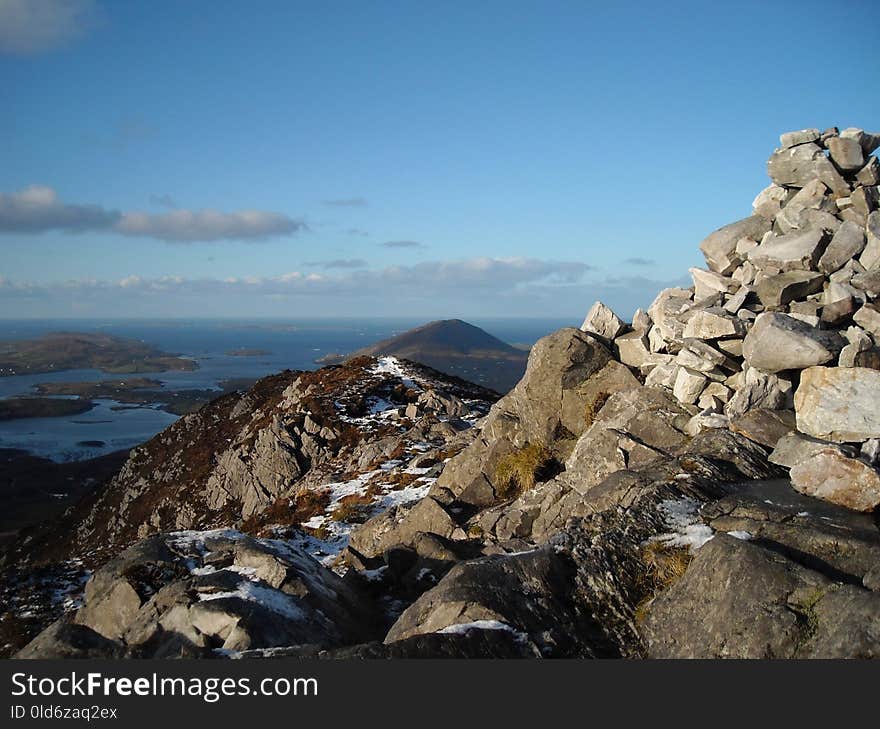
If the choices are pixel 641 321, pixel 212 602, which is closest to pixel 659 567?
pixel 212 602

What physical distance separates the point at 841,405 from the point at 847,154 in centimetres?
1089

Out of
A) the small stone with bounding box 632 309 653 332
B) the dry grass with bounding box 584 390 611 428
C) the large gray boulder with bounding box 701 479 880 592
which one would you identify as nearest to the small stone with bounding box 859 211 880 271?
the small stone with bounding box 632 309 653 332

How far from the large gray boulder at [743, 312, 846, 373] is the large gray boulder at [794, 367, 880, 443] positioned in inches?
19.1

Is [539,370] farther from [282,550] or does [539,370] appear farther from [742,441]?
[282,550]

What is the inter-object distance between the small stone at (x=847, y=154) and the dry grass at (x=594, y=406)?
11.3m

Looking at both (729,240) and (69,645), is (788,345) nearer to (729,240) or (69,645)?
(729,240)

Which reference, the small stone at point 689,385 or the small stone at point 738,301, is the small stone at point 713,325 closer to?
the small stone at point 738,301

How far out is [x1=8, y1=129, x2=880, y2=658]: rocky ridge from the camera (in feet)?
26.8

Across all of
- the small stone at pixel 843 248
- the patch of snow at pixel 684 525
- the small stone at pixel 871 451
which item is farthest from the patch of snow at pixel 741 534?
the small stone at pixel 843 248

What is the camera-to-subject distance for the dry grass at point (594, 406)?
703 inches

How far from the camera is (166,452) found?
5866 centimetres

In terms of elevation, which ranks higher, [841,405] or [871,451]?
[841,405]

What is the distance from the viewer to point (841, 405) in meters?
12.5

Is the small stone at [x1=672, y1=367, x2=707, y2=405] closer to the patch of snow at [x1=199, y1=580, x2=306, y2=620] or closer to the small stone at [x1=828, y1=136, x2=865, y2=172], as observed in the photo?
the small stone at [x1=828, y1=136, x2=865, y2=172]
